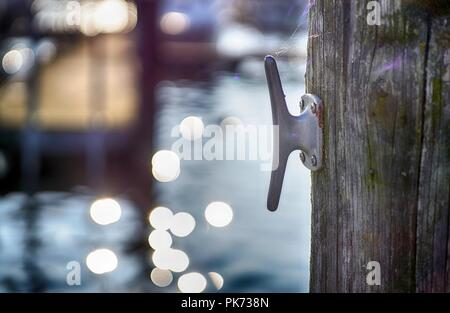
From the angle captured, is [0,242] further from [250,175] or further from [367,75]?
[367,75]

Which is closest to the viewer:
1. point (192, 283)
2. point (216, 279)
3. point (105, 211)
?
point (192, 283)

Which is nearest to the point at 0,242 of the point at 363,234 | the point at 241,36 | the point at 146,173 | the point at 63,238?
the point at 63,238

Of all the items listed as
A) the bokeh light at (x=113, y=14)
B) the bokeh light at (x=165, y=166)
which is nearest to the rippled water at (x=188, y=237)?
the bokeh light at (x=165, y=166)

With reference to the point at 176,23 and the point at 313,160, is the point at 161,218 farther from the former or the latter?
the point at 176,23

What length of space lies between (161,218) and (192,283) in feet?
9.11

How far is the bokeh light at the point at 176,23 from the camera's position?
88.2ft

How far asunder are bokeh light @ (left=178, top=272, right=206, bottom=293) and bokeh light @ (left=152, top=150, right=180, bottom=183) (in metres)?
4.32

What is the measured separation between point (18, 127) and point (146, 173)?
8.53 ft

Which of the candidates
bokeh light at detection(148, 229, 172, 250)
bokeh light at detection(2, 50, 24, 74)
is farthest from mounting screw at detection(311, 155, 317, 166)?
bokeh light at detection(2, 50, 24, 74)

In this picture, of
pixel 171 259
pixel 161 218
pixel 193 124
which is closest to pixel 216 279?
pixel 171 259

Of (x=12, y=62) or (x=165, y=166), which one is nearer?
(x=165, y=166)

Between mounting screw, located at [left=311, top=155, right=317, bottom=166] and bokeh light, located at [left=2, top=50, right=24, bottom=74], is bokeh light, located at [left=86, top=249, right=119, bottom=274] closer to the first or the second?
mounting screw, located at [left=311, top=155, right=317, bottom=166]

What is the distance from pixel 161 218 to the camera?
34.7ft

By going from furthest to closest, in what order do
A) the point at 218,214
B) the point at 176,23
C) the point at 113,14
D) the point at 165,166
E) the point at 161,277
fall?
the point at 176,23 → the point at 113,14 → the point at 165,166 → the point at 218,214 → the point at 161,277
